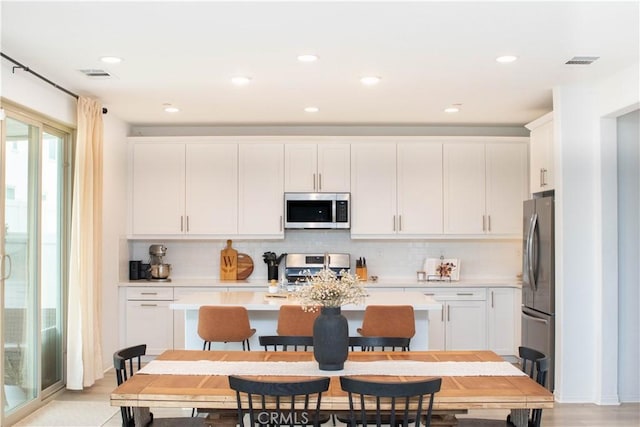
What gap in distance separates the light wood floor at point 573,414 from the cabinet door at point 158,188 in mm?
2163

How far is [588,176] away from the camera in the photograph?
541cm

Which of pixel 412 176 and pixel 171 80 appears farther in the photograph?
pixel 412 176

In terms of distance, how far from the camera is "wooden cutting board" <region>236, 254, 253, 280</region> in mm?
7473

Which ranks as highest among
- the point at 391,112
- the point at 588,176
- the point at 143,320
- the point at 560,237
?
the point at 391,112

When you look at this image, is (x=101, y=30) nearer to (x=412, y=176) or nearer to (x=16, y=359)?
(x=16, y=359)

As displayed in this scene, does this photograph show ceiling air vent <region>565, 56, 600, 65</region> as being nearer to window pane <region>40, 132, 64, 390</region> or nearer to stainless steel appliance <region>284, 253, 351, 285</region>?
stainless steel appliance <region>284, 253, 351, 285</region>

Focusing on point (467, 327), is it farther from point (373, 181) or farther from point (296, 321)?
point (296, 321)

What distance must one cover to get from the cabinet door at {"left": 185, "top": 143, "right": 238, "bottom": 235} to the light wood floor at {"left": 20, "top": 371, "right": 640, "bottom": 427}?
224cm

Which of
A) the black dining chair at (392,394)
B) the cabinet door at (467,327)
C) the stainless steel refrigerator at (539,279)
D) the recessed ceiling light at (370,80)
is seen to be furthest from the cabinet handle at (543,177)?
the black dining chair at (392,394)

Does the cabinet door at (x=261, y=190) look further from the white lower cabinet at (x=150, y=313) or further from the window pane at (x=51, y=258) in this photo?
the window pane at (x=51, y=258)

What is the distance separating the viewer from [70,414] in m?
5.05

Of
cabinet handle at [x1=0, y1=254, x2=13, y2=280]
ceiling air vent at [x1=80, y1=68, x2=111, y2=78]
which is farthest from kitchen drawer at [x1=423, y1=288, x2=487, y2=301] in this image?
cabinet handle at [x1=0, y1=254, x2=13, y2=280]

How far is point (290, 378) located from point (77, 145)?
3.42 m

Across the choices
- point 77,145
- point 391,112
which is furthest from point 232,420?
point 391,112
